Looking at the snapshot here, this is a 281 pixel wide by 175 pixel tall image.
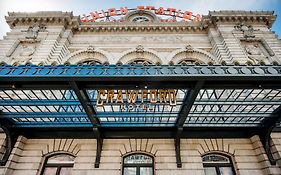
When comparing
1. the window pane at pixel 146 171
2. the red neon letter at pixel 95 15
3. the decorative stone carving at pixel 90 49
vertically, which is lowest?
the window pane at pixel 146 171

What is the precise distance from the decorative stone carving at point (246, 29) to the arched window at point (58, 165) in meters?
14.8

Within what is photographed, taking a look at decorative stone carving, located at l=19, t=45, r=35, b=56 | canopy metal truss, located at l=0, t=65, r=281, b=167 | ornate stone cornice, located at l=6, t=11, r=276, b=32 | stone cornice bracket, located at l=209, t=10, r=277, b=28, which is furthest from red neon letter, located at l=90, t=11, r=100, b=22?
canopy metal truss, located at l=0, t=65, r=281, b=167

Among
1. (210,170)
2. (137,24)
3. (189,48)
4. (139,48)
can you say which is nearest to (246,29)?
(189,48)

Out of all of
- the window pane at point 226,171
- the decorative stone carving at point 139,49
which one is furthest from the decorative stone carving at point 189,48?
the window pane at point 226,171

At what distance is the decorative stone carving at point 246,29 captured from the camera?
13820 mm

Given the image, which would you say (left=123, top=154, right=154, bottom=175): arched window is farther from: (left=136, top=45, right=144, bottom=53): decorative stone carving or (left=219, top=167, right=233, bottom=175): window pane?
(left=136, top=45, right=144, bottom=53): decorative stone carving

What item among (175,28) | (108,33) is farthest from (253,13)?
(108,33)

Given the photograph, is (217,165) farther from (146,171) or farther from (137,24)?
(137,24)

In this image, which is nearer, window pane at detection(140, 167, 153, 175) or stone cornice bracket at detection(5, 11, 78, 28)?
window pane at detection(140, 167, 153, 175)

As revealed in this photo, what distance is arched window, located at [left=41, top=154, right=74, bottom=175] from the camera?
8531mm

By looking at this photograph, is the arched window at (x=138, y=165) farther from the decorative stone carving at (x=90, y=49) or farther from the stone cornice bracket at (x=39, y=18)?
the stone cornice bracket at (x=39, y=18)

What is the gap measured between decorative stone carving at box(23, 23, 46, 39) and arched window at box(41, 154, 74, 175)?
984 cm

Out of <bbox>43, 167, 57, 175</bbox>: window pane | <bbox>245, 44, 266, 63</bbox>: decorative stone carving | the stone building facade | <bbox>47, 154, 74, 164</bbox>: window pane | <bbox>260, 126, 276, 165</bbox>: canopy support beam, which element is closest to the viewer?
<bbox>260, 126, 276, 165</bbox>: canopy support beam

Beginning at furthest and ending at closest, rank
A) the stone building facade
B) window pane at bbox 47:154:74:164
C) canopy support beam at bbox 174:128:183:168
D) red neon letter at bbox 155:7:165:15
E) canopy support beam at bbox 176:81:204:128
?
red neon letter at bbox 155:7:165:15 < window pane at bbox 47:154:74:164 < the stone building facade < canopy support beam at bbox 174:128:183:168 < canopy support beam at bbox 176:81:204:128
